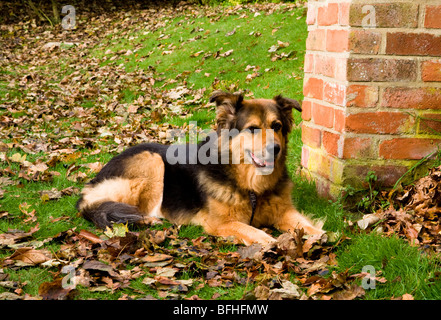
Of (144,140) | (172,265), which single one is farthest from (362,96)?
(144,140)


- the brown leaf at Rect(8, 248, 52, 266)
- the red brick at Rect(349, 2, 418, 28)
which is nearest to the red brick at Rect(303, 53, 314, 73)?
the red brick at Rect(349, 2, 418, 28)

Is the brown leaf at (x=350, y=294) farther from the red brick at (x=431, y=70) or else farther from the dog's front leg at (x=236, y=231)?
the red brick at (x=431, y=70)

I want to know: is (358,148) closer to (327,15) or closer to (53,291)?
(327,15)

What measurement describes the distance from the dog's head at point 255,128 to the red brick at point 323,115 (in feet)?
1.07

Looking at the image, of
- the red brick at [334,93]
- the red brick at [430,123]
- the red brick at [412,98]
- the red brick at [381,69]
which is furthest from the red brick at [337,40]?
the red brick at [430,123]

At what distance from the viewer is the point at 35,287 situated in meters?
2.67

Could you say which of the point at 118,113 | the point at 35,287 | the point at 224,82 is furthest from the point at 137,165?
the point at 224,82

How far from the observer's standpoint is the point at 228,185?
384 cm

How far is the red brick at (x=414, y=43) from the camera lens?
11.4ft

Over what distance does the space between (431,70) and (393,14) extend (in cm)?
56

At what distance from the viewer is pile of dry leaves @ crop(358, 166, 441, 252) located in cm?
312

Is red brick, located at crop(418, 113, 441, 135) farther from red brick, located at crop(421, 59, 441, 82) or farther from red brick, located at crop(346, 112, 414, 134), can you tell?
red brick, located at crop(421, 59, 441, 82)

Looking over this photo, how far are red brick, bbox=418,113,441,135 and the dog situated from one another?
3.43 feet

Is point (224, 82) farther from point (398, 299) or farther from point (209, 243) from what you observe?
point (398, 299)
